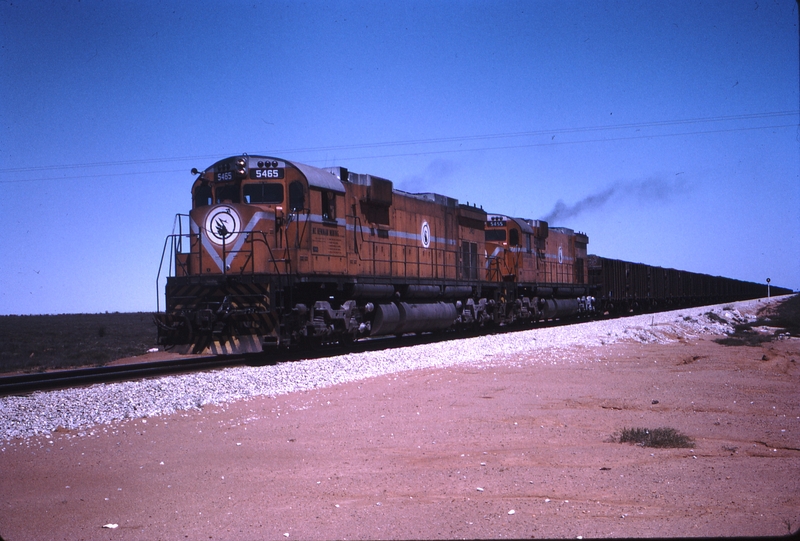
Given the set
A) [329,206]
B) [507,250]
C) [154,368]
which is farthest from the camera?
[507,250]

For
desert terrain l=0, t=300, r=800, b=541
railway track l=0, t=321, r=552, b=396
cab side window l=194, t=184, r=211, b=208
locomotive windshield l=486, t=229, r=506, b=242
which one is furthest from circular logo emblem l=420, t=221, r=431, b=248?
desert terrain l=0, t=300, r=800, b=541

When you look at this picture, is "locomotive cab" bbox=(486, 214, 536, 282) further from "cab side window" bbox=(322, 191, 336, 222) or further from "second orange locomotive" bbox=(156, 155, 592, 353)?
"cab side window" bbox=(322, 191, 336, 222)

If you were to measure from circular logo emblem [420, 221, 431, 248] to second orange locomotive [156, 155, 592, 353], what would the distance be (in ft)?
0.11

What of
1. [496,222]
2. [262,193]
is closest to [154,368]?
[262,193]

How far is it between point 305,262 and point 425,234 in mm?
7134

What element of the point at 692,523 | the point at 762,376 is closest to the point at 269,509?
the point at 692,523

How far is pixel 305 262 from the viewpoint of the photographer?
15000mm

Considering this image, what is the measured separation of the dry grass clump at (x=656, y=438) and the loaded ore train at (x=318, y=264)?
26.9 ft

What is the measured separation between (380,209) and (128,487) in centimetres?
1357

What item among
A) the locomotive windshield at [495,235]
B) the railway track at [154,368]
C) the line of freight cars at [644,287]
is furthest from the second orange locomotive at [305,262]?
the line of freight cars at [644,287]

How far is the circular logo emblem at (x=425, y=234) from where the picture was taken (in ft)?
69.5

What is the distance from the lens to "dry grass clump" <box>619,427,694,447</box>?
22.5 ft

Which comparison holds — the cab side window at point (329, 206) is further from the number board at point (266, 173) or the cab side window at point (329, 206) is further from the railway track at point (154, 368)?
the railway track at point (154, 368)

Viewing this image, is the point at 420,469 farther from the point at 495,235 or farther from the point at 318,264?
the point at 495,235
